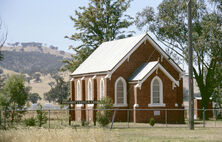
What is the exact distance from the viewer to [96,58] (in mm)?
54875

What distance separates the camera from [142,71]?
4716 centimetres

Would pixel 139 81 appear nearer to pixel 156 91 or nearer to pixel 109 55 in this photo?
pixel 156 91

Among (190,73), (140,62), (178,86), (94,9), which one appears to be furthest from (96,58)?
(190,73)

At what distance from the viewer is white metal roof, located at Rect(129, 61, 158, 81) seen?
46.3 metres

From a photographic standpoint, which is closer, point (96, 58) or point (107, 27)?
point (96, 58)

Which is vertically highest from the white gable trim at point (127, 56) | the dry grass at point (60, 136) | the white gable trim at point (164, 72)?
the white gable trim at point (127, 56)

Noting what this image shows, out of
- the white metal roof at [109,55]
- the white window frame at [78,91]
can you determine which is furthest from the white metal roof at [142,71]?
the white window frame at [78,91]

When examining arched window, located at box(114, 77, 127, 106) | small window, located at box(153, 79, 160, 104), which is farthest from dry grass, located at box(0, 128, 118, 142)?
arched window, located at box(114, 77, 127, 106)

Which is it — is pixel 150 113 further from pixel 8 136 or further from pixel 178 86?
pixel 8 136

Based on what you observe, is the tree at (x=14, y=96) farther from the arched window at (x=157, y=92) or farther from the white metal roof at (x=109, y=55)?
the arched window at (x=157, y=92)

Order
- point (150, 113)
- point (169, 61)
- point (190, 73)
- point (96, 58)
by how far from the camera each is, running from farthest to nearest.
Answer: point (96, 58) < point (169, 61) < point (150, 113) < point (190, 73)

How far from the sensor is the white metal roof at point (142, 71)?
152ft

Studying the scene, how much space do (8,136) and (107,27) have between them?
165ft

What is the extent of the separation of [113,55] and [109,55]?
127 cm
